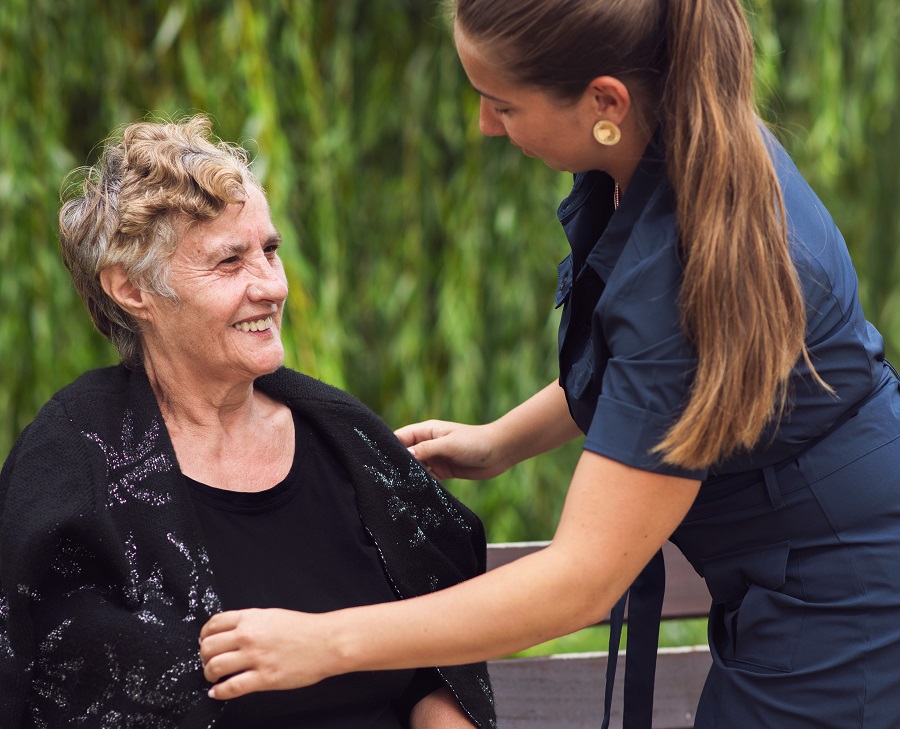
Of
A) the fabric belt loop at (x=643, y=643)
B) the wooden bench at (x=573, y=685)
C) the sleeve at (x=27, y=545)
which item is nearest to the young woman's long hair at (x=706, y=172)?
the fabric belt loop at (x=643, y=643)

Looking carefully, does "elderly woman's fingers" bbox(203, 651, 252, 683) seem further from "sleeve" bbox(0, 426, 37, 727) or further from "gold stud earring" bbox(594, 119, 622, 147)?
"gold stud earring" bbox(594, 119, 622, 147)

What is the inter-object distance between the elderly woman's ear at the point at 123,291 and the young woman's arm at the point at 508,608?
0.73m

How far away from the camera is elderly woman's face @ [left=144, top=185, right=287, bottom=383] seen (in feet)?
6.22

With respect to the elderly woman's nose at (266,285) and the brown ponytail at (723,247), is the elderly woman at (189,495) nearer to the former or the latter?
the elderly woman's nose at (266,285)

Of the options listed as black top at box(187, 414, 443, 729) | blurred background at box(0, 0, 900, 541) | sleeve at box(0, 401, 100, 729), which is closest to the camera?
sleeve at box(0, 401, 100, 729)

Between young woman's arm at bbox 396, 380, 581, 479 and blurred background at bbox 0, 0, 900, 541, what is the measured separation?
0.90 m

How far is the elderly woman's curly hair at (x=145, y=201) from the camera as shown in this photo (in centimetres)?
188

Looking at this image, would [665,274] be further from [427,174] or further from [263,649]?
[427,174]

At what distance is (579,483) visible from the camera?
4.57 feet

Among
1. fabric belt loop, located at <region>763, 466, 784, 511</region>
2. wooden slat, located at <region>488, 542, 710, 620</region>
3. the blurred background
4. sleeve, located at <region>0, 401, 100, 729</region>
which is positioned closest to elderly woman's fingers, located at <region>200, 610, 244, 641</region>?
sleeve, located at <region>0, 401, 100, 729</region>

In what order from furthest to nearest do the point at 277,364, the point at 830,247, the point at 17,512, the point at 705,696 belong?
the point at 277,364, the point at 17,512, the point at 705,696, the point at 830,247

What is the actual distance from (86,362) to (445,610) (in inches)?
83.8

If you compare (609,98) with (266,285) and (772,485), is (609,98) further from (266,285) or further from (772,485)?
(266,285)

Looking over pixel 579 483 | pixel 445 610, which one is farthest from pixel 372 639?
pixel 579 483
